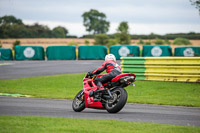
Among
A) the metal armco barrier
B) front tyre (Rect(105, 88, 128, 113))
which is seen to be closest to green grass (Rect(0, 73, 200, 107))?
the metal armco barrier

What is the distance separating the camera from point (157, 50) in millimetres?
37688

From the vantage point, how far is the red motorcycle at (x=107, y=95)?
830 cm

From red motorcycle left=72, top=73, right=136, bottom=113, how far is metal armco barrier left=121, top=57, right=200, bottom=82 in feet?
26.2

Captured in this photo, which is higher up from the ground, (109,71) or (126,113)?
(109,71)

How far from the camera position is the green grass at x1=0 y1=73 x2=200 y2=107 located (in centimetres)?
1192

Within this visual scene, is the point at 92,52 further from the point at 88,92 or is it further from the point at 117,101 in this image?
the point at 117,101

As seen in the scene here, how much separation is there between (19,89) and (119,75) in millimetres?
7822

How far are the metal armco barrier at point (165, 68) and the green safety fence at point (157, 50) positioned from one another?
20719 mm

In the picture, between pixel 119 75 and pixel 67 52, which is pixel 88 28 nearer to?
pixel 67 52

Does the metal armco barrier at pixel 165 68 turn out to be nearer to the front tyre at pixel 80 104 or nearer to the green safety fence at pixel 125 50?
the front tyre at pixel 80 104

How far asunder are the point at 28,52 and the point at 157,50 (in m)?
14.7

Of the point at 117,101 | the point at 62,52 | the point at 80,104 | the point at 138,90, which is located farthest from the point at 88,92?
the point at 62,52

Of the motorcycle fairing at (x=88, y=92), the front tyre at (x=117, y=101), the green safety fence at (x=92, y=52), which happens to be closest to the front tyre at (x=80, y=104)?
the motorcycle fairing at (x=88, y=92)

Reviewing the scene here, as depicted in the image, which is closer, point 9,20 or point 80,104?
point 80,104
